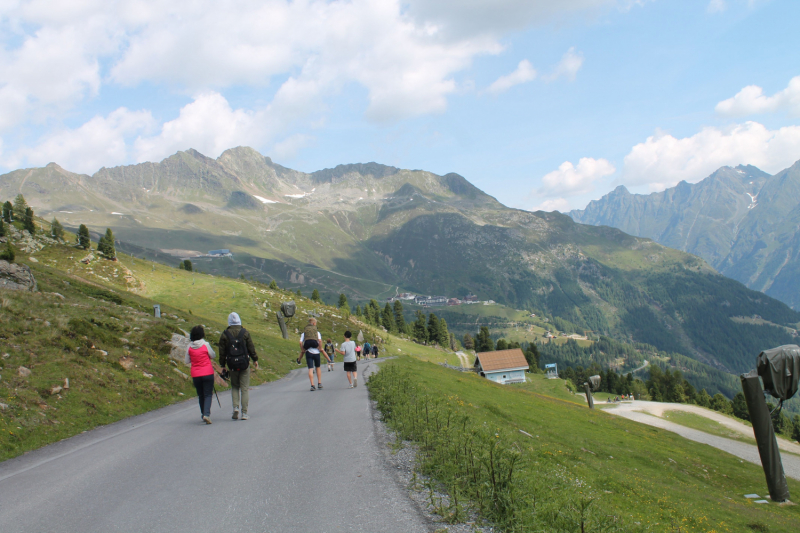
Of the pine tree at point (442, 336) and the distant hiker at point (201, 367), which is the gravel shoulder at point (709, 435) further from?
the pine tree at point (442, 336)

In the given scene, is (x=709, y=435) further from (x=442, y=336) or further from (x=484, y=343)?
(x=442, y=336)

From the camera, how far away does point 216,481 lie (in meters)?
8.50

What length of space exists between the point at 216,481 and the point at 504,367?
8967cm

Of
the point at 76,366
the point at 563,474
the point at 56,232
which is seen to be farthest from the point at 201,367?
A: the point at 56,232

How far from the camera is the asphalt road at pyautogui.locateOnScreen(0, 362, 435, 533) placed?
6.74 meters

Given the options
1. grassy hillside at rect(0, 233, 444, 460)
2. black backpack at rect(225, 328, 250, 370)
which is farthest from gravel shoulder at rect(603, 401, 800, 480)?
grassy hillside at rect(0, 233, 444, 460)

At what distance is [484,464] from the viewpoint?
7.54 m

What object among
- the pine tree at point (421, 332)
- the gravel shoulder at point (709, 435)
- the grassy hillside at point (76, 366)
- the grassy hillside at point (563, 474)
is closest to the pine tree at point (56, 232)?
the grassy hillside at point (76, 366)

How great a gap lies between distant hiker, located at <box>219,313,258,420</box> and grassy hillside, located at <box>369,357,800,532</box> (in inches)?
188

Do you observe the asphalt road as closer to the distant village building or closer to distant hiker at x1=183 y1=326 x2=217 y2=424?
distant hiker at x1=183 y1=326 x2=217 y2=424

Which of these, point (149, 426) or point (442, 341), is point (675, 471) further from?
point (442, 341)

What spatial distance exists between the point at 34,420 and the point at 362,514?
1267cm

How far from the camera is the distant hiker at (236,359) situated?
1493 cm

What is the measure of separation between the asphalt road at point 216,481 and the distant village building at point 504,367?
83131 mm
